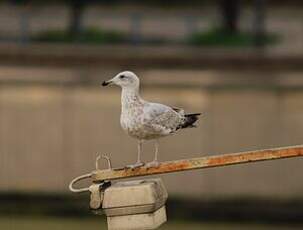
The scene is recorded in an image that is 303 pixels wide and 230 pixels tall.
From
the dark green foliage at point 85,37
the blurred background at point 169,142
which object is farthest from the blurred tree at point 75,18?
the blurred background at point 169,142

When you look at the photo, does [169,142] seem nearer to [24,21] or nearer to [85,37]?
[85,37]

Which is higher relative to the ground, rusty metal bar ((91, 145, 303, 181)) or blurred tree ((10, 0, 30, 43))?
blurred tree ((10, 0, 30, 43))

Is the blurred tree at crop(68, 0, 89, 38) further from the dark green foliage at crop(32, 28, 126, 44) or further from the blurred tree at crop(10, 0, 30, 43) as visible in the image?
the blurred tree at crop(10, 0, 30, 43)

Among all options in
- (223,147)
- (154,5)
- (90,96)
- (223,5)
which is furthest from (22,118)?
(154,5)

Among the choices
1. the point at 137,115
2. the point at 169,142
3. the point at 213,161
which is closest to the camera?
the point at 213,161

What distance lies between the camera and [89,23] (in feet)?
99.6

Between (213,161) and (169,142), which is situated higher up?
(213,161)

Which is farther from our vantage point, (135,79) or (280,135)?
(280,135)

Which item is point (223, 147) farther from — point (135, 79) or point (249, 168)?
point (135, 79)

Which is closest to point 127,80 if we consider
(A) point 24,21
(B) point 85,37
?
(B) point 85,37

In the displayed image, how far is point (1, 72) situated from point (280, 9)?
1902cm

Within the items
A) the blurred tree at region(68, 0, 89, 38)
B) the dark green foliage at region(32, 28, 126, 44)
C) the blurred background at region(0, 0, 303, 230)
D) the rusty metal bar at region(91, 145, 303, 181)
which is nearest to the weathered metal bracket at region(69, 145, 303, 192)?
the rusty metal bar at region(91, 145, 303, 181)

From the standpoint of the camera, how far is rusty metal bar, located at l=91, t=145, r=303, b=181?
557 cm

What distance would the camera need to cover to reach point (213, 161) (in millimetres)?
Result: 5660
